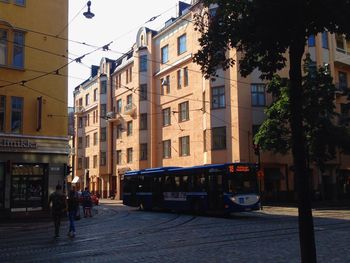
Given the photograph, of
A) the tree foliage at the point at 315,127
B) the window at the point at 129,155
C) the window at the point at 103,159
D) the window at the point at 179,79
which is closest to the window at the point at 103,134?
the window at the point at 103,159

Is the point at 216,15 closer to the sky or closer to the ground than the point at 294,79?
closer to the sky

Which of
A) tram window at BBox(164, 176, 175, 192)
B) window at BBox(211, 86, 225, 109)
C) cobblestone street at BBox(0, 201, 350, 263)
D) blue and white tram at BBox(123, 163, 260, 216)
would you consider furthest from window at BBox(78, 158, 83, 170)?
cobblestone street at BBox(0, 201, 350, 263)

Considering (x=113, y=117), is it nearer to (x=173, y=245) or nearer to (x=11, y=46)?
(x=11, y=46)

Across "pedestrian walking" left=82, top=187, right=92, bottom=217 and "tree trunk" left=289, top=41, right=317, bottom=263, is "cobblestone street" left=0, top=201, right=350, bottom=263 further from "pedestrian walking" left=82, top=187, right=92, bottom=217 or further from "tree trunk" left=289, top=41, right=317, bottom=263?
"pedestrian walking" left=82, top=187, right=92, bottom=217

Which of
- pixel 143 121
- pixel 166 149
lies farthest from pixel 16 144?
pixel 143 121

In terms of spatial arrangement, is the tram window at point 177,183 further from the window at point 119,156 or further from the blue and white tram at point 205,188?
the window at point 119,156

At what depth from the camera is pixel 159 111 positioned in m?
50.8

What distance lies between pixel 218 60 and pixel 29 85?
75.0 ft

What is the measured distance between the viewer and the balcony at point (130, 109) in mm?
54037

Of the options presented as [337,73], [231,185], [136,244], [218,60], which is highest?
[337,73]

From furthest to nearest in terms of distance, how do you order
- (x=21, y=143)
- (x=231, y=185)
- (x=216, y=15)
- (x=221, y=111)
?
(x=221, y=111), (x=21, y=143), (x=231, y=185), (x=216, y=15)

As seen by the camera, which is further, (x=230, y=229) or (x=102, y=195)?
(x=102, y=195)

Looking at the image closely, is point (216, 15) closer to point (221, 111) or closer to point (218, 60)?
point (218, 60)

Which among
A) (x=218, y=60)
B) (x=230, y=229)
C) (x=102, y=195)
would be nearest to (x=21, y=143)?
(x=230, y=229)
